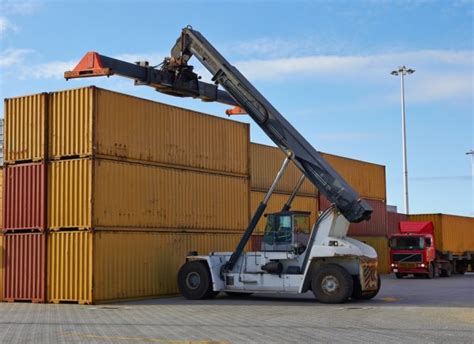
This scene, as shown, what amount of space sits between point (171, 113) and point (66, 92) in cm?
375

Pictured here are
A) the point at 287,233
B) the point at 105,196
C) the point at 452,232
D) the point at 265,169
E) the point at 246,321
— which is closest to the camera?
the point at 246,321

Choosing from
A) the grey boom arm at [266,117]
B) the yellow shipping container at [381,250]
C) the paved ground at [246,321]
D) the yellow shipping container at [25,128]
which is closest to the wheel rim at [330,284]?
the paved ground at [246,321]

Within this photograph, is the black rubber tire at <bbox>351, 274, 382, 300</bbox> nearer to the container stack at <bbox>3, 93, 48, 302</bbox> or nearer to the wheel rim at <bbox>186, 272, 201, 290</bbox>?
the wheel rim at <bbox>186, 272, 201, 290</bbox>

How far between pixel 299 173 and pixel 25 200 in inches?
675

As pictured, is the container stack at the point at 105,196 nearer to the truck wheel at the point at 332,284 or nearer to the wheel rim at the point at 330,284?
the truck wheel at the point at 332,284

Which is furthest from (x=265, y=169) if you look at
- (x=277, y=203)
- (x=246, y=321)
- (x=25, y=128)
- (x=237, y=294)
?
(x=246, y=321)

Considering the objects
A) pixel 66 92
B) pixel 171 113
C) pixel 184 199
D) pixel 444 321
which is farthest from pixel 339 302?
pixel 66 92

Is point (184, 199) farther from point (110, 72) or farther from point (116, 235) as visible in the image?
point (110, 72)

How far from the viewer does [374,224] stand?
38781 mm

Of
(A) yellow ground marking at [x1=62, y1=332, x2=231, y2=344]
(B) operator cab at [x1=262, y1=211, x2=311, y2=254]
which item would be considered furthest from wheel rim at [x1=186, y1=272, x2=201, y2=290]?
(A) yellow ground marking at [x1=62, y1=332, x2=231, y2=344]

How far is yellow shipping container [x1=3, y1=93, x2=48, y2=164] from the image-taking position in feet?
66.3

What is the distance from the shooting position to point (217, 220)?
24188 mm

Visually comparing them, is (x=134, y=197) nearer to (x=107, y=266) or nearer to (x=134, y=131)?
(x=134, y=131)

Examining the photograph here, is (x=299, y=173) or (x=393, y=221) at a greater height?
(x=299, y=173)
